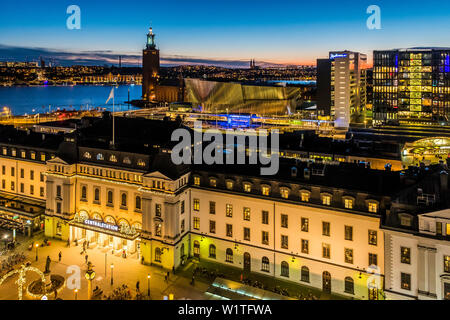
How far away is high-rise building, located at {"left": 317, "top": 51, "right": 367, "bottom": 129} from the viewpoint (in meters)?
131

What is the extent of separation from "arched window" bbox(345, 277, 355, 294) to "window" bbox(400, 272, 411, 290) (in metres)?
4.96

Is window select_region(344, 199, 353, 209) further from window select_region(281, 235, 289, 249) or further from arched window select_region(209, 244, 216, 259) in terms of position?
arched window select_region(209, 244, 216, 259)

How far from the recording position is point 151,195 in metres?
41.7

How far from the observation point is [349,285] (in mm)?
35906

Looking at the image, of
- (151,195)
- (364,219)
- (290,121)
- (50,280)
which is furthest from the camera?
(290,121)

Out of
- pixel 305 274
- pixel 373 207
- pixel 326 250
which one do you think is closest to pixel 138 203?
pixel 305 274

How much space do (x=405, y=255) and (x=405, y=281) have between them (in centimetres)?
218

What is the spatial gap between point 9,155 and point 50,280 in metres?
27.2

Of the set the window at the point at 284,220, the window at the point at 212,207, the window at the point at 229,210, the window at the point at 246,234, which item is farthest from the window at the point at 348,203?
the window at the point at 212,207

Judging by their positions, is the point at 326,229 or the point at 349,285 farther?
the point at 326,229

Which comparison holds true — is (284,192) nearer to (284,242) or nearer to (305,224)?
(305,224)
